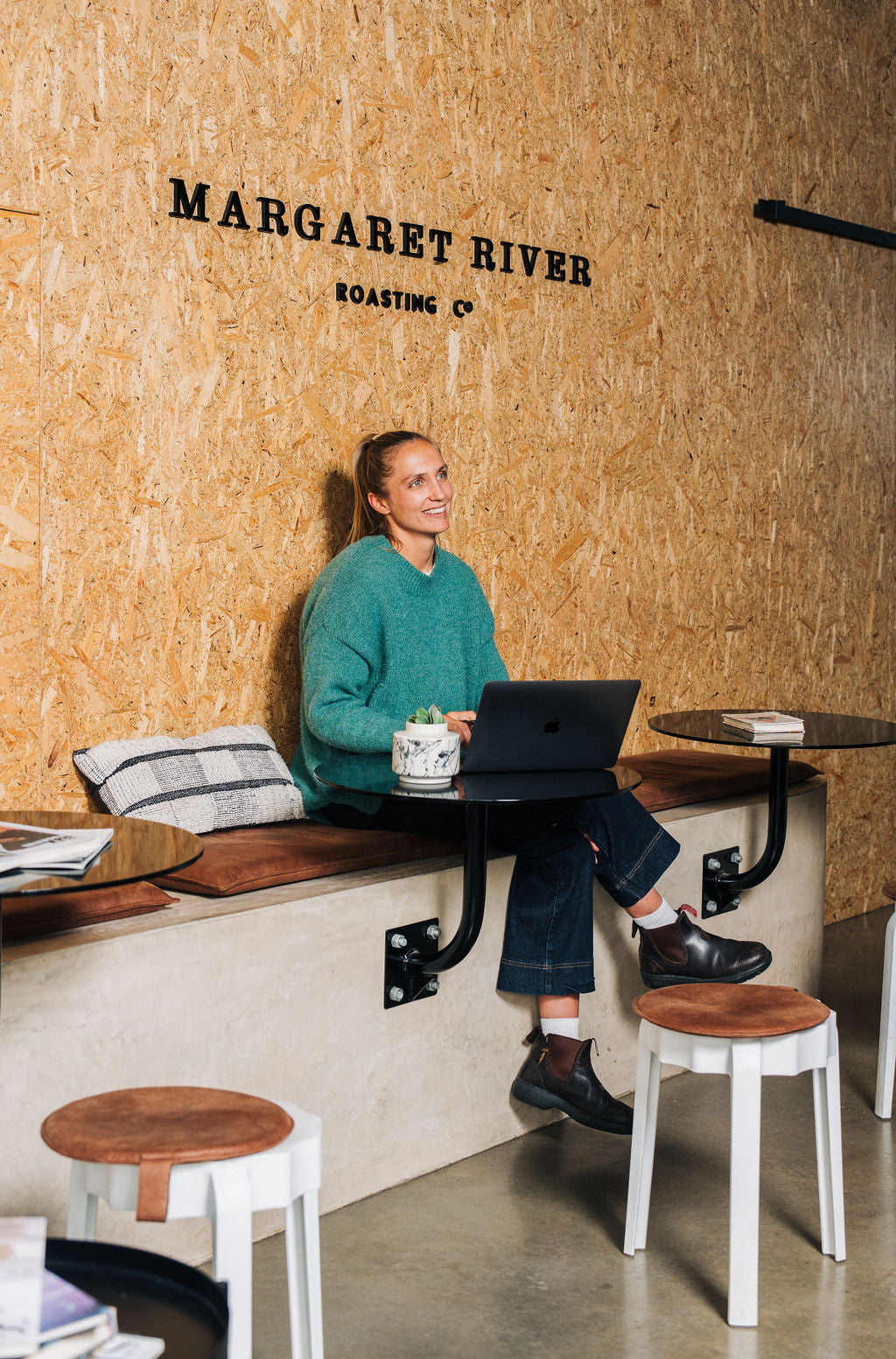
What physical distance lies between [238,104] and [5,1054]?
1.99 metres

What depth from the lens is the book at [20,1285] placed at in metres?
1.19

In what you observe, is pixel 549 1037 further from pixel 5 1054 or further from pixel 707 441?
pixel 707 441

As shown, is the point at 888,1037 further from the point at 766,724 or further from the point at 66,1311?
the point at 66,1311

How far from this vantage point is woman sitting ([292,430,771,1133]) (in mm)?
2863

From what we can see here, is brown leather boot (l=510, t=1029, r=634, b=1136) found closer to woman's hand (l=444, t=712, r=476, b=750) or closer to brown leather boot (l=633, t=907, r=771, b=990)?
brown leather boot (l=633, t=907, r=771, b=990)

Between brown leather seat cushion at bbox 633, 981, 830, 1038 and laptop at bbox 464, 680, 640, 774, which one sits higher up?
laptop at bbox 464, 680, 640, 774

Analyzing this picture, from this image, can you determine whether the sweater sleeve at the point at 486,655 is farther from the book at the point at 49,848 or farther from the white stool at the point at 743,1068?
the book at the point at 49,848

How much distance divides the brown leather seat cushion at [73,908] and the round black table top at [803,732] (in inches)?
53.8

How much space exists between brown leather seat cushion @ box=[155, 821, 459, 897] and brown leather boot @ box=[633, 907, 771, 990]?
540 mm

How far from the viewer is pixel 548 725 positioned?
2.44 meters

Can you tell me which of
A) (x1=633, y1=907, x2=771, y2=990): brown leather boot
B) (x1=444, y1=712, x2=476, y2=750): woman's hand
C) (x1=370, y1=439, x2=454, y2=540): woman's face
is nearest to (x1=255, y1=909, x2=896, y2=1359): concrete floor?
(x1=633, y1=907, x2=771, y2=990): brown leather boot

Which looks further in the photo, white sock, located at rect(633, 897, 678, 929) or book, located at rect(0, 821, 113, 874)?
white sock, located at rect(633, 897, 678, 929)

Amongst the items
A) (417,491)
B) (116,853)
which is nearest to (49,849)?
(116,853)

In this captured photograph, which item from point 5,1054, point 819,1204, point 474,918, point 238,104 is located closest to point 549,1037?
point 474,918
